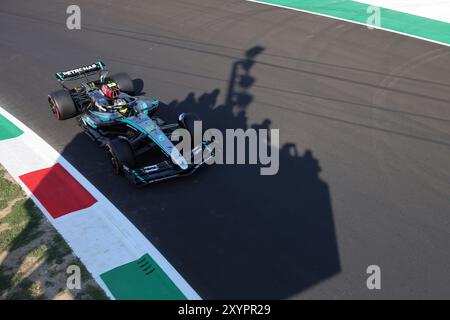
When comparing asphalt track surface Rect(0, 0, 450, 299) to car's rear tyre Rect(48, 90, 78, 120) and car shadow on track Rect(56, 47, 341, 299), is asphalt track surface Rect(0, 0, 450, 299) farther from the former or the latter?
car's rear tyre Rect(48, 90, 78, 120)

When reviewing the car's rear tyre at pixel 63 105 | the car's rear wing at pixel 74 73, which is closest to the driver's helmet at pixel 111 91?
the car's rear tyre at pixel 63 105

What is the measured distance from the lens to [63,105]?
10.7 metres

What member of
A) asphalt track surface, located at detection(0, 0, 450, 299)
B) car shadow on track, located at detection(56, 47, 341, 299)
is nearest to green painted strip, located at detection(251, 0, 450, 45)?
asphalt track surface, located at detection(0, 0, 450, 299)

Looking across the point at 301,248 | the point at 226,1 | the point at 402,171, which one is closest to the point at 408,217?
the point at 402,171

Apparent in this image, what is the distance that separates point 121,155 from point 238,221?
264 cm

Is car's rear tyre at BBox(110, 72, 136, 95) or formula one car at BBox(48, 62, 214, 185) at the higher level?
car's rear tyre at BBox(110, 72, 136, 95)

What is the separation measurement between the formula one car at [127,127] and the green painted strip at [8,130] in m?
0.98

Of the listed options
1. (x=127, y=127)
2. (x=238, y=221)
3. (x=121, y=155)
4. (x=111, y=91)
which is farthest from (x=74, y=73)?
(x=238, y=221)

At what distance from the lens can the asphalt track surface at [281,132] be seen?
7.19 meters

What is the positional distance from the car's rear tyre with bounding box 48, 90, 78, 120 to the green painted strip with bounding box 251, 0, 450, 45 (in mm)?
11275

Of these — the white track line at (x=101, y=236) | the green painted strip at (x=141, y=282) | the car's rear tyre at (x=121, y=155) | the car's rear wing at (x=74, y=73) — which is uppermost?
the car's rear wing at (x=74, y=73)

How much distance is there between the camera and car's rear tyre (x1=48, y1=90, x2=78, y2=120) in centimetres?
1068

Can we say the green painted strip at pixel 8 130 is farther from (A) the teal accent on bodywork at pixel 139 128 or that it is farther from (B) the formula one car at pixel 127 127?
(A) the teal accent on bodywork at pixel 139 128

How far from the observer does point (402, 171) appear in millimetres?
9305
